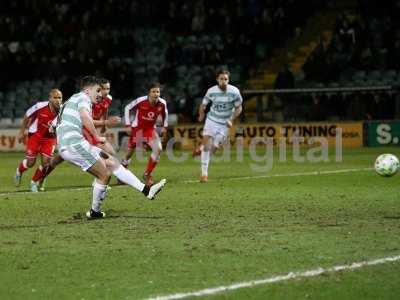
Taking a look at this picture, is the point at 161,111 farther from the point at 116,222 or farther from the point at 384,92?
the point at 384,92

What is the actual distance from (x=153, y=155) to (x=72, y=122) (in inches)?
257

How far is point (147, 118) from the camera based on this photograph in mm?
19609

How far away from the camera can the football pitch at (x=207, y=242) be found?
7.53m

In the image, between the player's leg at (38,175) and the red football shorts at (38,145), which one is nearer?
the player's leg at (38,175)

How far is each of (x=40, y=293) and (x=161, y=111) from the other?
40.1 feet

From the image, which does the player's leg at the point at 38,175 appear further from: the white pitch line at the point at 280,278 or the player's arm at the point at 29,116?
the white pitch line at the point at 280,278

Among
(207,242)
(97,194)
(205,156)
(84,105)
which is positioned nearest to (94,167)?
(97,194)

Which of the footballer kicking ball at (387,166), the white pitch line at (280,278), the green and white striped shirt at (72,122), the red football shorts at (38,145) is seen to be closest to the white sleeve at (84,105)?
the green and white striped shirt at (72,122)

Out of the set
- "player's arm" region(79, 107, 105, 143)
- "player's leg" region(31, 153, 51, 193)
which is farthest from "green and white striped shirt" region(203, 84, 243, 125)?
"player's arm" region(79, 107, 105, 143)

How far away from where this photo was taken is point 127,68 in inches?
1319

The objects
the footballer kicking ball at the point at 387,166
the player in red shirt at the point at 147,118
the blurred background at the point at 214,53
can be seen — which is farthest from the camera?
the blurred background at the point at 214,53

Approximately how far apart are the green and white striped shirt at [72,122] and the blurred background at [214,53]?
18441 millimetres

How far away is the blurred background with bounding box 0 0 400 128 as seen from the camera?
1212 inches

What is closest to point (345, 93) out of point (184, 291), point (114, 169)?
point (114, 169)
